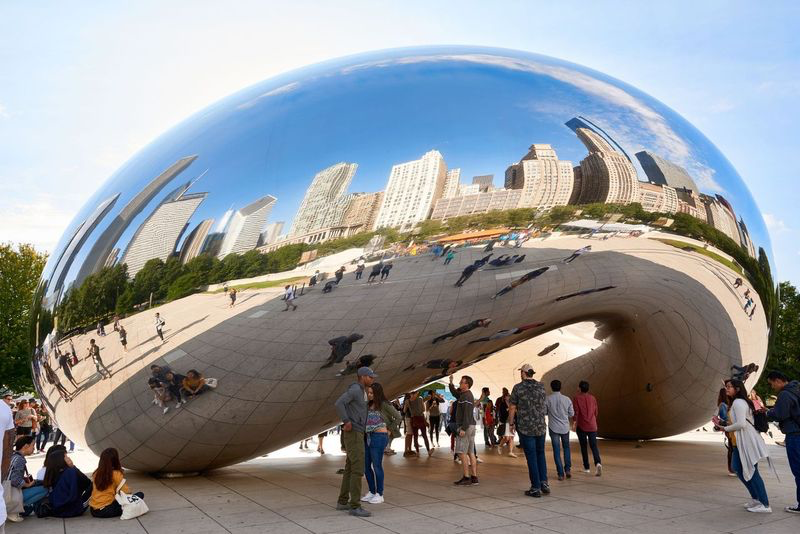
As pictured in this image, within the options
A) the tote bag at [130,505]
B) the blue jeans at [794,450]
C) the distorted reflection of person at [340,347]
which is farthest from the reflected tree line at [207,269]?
the blue jeans at [794,450]

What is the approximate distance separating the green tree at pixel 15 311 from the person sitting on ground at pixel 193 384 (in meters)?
22.5

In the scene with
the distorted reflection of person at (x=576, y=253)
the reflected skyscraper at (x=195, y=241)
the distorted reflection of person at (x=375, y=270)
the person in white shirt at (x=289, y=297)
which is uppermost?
the reflected skyscraper at (x=195, y=241)

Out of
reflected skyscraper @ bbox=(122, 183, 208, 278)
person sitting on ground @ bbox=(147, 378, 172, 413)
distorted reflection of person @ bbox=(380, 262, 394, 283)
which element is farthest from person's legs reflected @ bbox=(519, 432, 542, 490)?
reflected skyscraper @ bbox=(122, 183, 208, 278)

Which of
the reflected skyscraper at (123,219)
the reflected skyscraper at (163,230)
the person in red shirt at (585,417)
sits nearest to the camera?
the reflected skyscraper at (163,230)

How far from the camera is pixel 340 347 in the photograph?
5750 mm

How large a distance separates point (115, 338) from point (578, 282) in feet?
16.0

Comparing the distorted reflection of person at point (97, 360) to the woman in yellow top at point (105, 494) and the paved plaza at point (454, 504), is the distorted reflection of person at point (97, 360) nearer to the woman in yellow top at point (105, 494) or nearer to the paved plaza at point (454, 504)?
the woman in yellow top at point (105, 494)

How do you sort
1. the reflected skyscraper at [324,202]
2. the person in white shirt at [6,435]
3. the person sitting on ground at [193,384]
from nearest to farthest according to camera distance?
the person in white shirt at [6,435], the reflected skyscraper at [324,202], the person sitting on ground at [193,384]

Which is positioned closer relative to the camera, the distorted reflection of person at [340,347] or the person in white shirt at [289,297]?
the person in white shirt at [289,297]

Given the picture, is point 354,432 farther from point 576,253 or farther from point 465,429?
point 576,253

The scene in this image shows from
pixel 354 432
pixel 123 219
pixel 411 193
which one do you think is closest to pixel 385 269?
pixel 411 193

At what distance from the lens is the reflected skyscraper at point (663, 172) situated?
6469 mm

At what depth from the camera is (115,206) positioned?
20.0ft

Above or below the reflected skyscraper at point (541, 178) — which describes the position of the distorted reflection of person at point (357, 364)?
below
